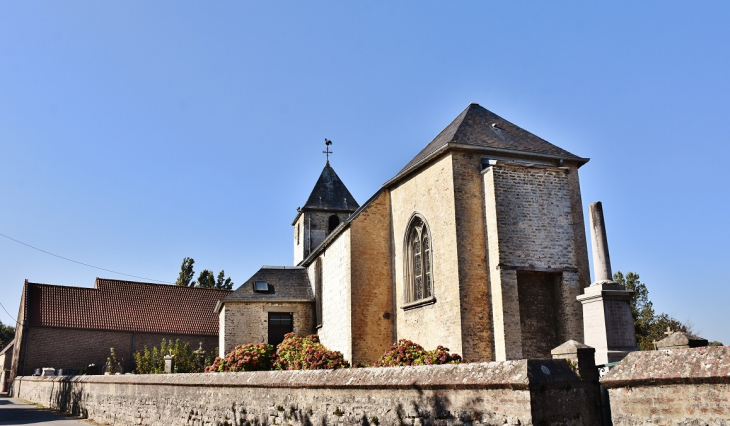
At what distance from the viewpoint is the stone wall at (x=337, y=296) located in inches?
736

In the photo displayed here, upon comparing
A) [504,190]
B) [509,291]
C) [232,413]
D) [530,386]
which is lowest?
[232,413]

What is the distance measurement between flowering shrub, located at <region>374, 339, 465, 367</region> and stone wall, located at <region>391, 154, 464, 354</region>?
319 millimetres

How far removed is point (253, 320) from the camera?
25000 millimetres

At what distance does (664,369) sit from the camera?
412cm

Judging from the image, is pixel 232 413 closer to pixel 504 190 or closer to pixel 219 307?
pixel 504 190

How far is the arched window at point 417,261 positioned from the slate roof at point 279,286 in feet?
28.6

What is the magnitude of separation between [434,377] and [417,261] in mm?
11957

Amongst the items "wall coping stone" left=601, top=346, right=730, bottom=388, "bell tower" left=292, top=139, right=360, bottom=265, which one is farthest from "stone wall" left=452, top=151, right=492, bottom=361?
"bell tower" left=292, top=139, right=360, bottom=265

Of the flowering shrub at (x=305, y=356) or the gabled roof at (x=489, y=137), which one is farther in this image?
the flowering shrub at (x=305, y=356)

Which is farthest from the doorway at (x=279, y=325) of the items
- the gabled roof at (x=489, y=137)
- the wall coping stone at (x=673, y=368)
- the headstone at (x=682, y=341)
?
the wall coping stone at (x=673, y=368)

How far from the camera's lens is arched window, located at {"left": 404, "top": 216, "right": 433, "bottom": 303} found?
55.1 ft

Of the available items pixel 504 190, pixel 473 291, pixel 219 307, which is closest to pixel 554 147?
pixel 504 190

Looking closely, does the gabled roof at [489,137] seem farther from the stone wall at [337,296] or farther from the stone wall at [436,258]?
the stone wall at [337,296]

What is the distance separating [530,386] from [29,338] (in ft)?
121
